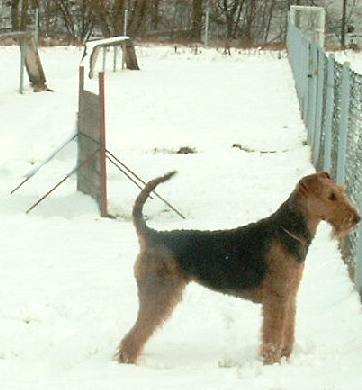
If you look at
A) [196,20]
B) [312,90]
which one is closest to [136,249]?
[312,90]

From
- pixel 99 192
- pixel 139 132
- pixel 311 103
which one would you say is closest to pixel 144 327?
pixel 99 192

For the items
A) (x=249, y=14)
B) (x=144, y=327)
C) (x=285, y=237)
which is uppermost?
(x=285, y=237)

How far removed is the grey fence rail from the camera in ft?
Result: 25.2

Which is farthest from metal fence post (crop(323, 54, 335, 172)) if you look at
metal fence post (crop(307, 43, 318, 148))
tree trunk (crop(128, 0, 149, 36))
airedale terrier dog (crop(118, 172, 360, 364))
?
tree trunk (crop(128, 0, 149, 36))

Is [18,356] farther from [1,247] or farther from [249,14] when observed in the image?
[249,14]

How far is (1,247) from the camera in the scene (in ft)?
31.1

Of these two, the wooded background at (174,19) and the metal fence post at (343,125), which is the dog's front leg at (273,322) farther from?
the wooded background at (174,19)

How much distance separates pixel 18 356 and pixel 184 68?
21.1 meters

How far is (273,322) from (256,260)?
1.17 feet

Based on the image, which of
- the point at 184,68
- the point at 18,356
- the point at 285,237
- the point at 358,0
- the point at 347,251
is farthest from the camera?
the point at 358,0

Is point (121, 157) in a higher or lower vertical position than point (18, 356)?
lower

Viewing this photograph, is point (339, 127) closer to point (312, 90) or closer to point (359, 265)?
point (359, 265)

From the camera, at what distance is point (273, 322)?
554 cm

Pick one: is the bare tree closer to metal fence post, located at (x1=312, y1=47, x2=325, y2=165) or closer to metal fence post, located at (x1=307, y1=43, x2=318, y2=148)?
metal fence post, located at (x1=307, y1=43, x2=318, y2=148)
